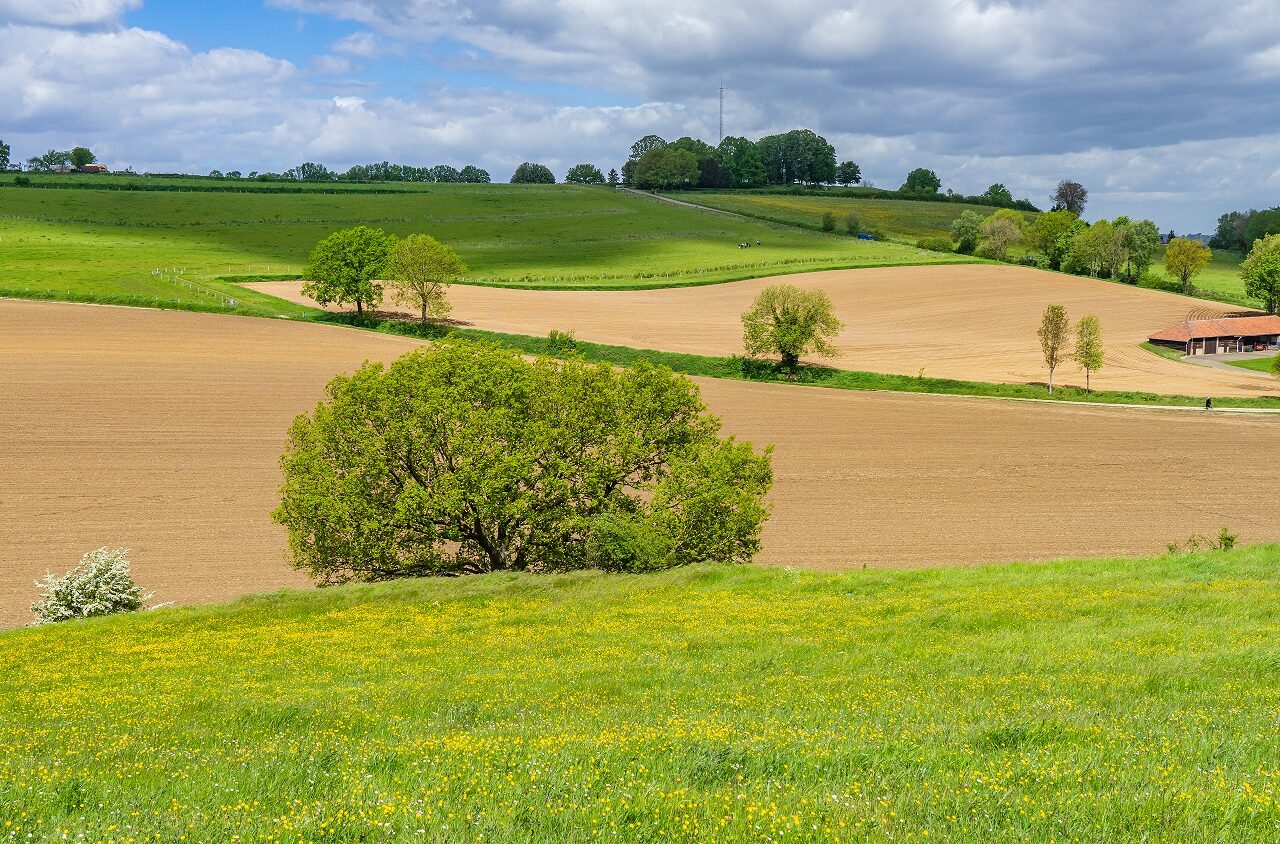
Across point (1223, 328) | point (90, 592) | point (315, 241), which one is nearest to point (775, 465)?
point (90, 592)

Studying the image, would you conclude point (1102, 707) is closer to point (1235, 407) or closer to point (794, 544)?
point (794, 544)

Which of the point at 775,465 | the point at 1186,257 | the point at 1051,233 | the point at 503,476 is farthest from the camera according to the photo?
the point at 1051,233

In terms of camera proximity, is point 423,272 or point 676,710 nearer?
point 676,710

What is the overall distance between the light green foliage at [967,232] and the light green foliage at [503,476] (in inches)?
6699

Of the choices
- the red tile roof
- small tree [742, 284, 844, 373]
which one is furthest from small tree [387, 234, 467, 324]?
the red tile roof

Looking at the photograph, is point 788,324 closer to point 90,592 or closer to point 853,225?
point 90,592

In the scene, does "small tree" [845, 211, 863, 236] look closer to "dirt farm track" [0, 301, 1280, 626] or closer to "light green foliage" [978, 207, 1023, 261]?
"light green foliage" [978, 207, 1023, 261]

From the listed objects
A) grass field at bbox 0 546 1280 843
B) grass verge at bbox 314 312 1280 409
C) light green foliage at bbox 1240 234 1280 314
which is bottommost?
grass field at bbox 0 546 1280 843

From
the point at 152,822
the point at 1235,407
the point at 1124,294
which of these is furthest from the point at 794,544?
the point at 1124,294

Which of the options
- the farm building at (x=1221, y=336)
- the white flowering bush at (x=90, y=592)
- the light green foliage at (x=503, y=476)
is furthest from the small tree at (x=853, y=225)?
the white flowering bush at (x=90, y=592)

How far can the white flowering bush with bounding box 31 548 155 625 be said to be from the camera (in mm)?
30344

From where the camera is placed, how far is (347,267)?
9850 cm

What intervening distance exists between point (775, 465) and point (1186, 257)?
131466 millimetres

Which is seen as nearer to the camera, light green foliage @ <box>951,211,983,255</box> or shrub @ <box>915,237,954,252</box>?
shrub @ <box>915,237,954,252</box>
